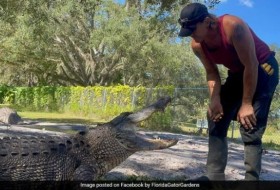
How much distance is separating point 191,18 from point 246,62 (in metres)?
0.60

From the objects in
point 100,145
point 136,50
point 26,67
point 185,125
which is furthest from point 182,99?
point 26,67

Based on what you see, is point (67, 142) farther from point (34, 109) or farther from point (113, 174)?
point (34, 109)

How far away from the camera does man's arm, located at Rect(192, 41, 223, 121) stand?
393 cm

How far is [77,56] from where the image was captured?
3325cm

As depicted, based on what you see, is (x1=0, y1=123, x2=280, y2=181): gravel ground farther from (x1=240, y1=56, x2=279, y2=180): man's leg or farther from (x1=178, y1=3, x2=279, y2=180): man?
(x1=240, y1=56, x2=279, y2=180): man's leg

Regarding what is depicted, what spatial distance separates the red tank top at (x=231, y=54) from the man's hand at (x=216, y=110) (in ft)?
1.11

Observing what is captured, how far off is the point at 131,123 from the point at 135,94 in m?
14.7

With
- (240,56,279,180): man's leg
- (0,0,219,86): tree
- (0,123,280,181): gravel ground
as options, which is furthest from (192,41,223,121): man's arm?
(0,0,219,86): tree

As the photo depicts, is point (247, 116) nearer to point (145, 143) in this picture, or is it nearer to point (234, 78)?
point (234, 78)

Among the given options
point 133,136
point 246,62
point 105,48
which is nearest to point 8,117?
point 133,136

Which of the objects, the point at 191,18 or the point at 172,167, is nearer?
the point at 191,18

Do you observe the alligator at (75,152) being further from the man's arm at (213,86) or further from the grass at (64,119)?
the grass at (64,119)

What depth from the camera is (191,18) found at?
344 centimetres

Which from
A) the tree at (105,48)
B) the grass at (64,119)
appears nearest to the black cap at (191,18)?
the grass at (64,119)
